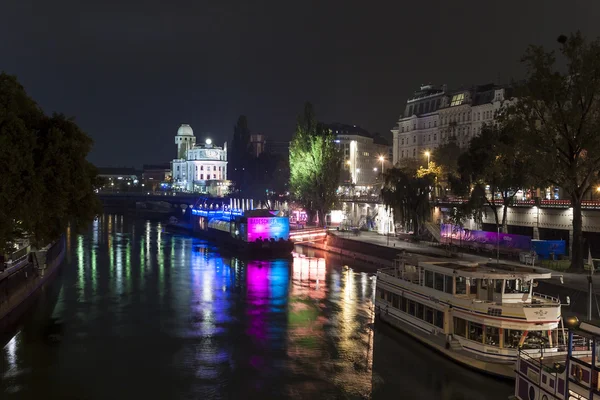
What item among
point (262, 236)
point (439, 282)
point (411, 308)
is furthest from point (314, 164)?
point (439, 282)

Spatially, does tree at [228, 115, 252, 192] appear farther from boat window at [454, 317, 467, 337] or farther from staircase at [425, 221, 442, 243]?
boat window at [454, 317, 467, 337]

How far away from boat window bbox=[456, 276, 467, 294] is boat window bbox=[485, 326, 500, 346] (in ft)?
8.11

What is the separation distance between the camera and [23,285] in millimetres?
37312

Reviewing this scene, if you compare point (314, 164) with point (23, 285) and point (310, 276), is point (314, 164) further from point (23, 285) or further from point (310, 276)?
point (23, 285)

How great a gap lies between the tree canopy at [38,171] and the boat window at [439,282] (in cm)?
1728

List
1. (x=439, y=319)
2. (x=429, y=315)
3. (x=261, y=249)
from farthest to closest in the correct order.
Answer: (x=261, y=249) < (x=429, y=315) < (x=439, y=319)

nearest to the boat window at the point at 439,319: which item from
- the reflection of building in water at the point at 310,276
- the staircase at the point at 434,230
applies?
the reflection of building in water at the point at 310,276

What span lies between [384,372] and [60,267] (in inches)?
1563

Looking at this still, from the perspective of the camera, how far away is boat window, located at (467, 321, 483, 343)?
2333 cm

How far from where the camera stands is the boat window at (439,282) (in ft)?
85.2

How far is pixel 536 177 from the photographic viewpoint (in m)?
38.5

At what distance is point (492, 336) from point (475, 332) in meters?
0.98

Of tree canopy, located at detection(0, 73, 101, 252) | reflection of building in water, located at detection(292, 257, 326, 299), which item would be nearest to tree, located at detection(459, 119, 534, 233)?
reflection of building in water, located at detection(292, 257, 326, 299)

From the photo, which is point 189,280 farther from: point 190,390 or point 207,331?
point 190,390
